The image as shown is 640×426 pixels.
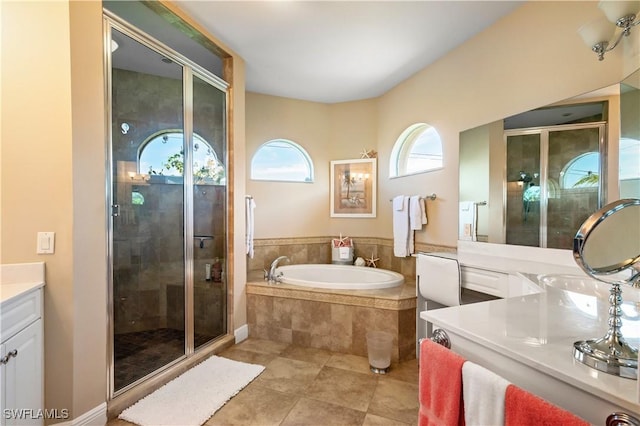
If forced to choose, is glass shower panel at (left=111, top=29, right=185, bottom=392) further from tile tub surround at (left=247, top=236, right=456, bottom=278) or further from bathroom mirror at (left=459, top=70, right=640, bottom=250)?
bathroom mirror at (left=459, top=70, right=640, bottom=250)

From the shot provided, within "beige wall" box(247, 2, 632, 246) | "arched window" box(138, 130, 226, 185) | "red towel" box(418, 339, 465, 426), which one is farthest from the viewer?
"arched window" box(138, 130, 226, 185)

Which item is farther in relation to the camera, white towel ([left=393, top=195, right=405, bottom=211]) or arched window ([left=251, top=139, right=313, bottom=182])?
arched window ([left=251, top=139, right=313, bottom=182])

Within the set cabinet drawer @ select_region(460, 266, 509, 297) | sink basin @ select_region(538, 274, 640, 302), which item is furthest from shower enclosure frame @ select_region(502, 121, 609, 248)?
sink basin @ select_region(538, 274, 640, 302)

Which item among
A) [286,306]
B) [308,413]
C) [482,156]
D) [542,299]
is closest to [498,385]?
[542,299]

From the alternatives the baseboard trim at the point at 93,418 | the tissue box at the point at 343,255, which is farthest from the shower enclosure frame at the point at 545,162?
the baseboard trim at the point at 93,418

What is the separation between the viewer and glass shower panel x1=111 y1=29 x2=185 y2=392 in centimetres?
236

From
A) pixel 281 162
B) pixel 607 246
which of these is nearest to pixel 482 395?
pixel 607 246

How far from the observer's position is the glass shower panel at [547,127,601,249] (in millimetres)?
1727

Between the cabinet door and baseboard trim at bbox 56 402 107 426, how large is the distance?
145 millimetres

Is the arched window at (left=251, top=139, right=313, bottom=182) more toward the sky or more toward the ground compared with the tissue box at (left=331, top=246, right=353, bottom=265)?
more toward the sky

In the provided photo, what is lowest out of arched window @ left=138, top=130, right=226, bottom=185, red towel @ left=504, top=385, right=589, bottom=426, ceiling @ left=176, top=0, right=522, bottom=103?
red towel @ left=504, top=385, right=589, bottom=426

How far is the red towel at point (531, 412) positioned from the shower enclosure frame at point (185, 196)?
83.3 inches

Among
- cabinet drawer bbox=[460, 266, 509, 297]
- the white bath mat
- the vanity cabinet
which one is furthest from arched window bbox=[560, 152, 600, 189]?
the vanity cabinet

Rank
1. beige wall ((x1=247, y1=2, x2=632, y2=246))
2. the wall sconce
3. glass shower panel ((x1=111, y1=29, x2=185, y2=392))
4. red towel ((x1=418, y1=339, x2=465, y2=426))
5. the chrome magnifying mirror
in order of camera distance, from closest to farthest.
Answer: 1. the chrome magnifying mirror
2. red towel ((x1=418, y1=339, x2=465, y2=426))
3. the wall sconce
4. beige wall ((x1=247, y1=2, x2=632, y2=246))
5. glass shower panel ((x1=111, y1=29, x2=185, y2=392))
